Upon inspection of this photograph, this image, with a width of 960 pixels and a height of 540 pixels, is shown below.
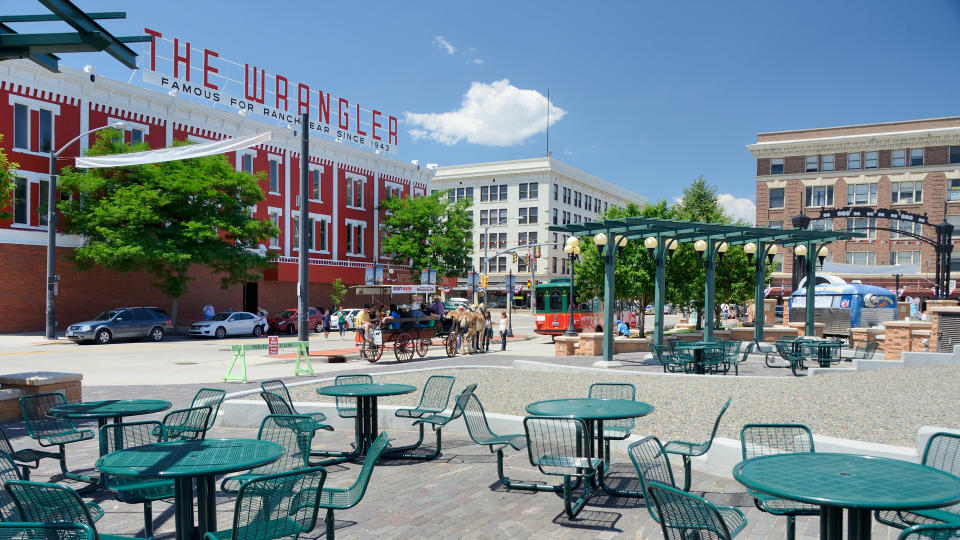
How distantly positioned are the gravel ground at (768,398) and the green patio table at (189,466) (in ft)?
18.6

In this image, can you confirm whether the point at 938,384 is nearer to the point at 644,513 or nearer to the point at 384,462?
the point at 644,513

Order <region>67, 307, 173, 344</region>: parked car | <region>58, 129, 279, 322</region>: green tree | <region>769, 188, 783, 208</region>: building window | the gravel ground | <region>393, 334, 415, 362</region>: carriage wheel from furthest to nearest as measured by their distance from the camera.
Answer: <region>769, 188, 783, 208</region>: building window → <region>58, 129, 279, 322</region>: green tree → <region>67, 307, 173, 344</region>: parked car → <region>393, 334, 415, 362</region>: carriage wheel → the gravel ground

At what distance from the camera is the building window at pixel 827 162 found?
205ft

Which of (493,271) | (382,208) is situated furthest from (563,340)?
(493,271)

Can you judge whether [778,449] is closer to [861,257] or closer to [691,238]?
[691,238]

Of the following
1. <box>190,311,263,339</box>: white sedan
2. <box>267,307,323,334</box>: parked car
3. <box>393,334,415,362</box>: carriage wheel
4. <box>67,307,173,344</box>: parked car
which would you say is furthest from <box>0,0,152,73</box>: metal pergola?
<box>267,307,323,334</box>: parked car

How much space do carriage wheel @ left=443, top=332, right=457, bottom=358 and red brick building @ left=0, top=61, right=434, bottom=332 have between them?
66.5ft

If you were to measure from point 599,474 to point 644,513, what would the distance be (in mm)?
694

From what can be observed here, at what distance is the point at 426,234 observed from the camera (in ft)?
173

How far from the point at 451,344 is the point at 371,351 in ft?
Result: 10.5

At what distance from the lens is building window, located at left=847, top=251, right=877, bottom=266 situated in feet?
201

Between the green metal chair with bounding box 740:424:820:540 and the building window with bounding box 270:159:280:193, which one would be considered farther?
the building window with bounding box 270:159:280:193

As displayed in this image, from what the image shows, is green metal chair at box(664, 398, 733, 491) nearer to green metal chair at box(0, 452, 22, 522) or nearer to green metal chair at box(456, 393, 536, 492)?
green metal chair at box(456, 393, 536, 492)

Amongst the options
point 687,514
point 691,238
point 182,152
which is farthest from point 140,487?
point 691,238
